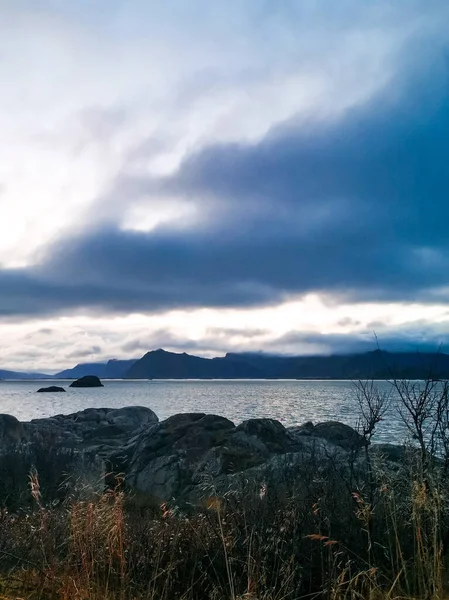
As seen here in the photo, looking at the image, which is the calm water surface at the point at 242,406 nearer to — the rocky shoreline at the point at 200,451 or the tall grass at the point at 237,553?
the rocky shoreline at the point at 200,451

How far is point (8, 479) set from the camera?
1536cm

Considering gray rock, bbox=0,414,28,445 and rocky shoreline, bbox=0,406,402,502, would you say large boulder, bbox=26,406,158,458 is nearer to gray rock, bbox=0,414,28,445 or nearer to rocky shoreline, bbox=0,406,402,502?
rocky shoreline, bbox=0,406,402,502

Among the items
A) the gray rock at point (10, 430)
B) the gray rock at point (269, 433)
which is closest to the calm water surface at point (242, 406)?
the gray rock at point (269, 433)

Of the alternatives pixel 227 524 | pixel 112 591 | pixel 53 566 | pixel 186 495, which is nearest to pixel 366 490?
pixel 227 524

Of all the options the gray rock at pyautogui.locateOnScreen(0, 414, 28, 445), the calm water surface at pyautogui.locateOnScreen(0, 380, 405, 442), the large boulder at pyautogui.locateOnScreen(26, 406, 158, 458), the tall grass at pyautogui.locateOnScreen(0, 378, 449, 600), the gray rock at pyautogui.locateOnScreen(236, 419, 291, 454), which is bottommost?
the calm water surface at pyautogui.locateOnScreen(0, 380, 405, 442)

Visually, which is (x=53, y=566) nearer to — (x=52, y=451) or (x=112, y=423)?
(x=52, y=451)

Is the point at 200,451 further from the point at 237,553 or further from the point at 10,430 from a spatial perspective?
the point at 237,553

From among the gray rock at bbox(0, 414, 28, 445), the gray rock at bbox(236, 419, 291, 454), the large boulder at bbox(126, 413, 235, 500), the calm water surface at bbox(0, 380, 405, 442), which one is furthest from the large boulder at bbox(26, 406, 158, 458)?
the calm water surface at bbox(0, 380, 405, 442)

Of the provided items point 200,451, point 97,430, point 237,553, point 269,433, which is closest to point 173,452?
point 200,451

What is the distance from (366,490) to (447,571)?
152 cm

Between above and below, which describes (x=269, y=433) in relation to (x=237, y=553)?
below

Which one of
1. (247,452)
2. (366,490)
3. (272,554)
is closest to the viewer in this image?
(272,554)

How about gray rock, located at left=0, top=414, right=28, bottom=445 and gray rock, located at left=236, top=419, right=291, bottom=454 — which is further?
gray rock, located at left=0, top=414, right=28, bottom=445

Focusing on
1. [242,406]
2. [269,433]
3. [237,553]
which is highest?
[237,553]
